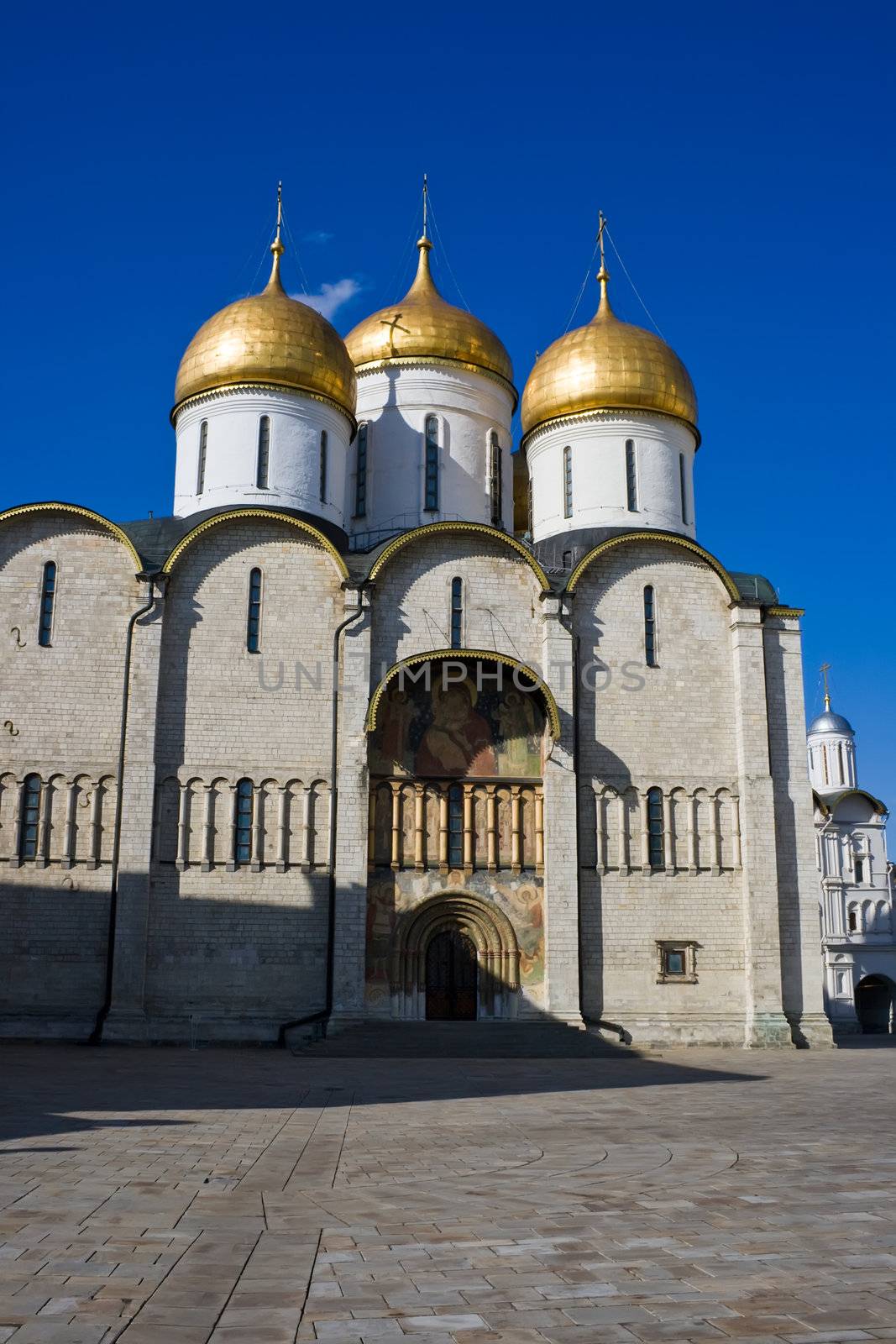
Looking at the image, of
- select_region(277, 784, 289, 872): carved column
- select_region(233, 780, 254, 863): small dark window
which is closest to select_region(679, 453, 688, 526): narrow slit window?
select_region(277, 784, 289, 872): carved column

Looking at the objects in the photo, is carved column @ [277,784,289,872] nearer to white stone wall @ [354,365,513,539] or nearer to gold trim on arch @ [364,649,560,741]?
gold trim on arch @ [364,649,560,741]

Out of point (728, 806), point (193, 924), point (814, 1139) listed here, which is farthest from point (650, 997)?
point (814, 1139)

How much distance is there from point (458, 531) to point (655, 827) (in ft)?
18.6

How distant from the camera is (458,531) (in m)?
19.7

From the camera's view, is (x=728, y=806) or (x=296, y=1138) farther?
(x=728, y=806)

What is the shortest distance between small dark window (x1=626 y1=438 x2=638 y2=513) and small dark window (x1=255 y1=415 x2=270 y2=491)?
6361mm

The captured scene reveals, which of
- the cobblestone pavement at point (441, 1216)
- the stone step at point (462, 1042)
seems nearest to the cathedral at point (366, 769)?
the stone step at point (462, 1042)

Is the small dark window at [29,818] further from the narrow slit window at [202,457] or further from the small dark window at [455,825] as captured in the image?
the small dark window at [455,825]

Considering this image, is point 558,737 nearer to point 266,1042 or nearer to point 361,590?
point 361,590

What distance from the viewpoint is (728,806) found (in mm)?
19391

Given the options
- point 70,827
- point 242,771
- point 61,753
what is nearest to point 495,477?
point 242,771

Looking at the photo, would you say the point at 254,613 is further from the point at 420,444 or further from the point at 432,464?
the point at 420,444

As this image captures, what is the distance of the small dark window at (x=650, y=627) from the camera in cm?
1986

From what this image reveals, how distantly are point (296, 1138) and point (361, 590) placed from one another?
37.7ft
